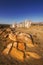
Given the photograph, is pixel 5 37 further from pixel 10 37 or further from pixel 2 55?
pixel 2 55

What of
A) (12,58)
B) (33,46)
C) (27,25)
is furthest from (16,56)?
(27,25)

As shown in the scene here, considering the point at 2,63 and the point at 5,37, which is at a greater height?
the point at 5,37

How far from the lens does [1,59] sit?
484 centimetres

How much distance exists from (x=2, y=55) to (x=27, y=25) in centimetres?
1025

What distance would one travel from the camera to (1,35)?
822 centimetres

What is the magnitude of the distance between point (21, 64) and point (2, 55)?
1090 millimetres

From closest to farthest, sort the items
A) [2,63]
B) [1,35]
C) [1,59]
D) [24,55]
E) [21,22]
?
[2,63] < [1,59] < [24,55] < [1,35] < [21,22]

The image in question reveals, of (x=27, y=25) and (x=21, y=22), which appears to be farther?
(x=21, y=22)

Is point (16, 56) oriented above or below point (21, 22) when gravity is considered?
below

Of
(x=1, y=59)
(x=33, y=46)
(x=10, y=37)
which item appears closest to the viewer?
(x=1, y=59)

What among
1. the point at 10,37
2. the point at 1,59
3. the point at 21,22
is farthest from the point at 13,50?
the point at 21,22

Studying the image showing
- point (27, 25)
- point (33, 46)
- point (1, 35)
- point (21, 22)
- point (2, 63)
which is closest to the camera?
point (2, 63)

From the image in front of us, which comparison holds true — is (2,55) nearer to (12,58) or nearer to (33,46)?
(12,58)

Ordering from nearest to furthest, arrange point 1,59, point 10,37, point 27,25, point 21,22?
point 1,59, point 10,37, point 27,25, point 21,22
